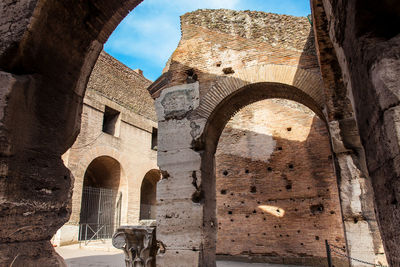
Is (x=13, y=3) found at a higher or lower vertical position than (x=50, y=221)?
higher

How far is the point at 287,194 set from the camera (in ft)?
25.5

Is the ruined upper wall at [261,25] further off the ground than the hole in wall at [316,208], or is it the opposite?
the ruined upper wall at [261,25]

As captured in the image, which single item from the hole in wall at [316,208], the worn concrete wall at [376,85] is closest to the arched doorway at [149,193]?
the hole in wall at [316,208]

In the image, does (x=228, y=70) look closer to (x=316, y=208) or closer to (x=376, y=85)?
(x=376, y=85)

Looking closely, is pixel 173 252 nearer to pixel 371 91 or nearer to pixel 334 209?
pixel 371 91

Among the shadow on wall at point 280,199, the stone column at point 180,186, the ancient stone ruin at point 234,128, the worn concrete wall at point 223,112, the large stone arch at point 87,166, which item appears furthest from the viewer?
the large stone arch at point 87,166

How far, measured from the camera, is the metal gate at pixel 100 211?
36.7 ft

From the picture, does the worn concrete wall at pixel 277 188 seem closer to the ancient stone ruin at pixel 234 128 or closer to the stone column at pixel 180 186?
the ancient stone ruin at pixel 234 128

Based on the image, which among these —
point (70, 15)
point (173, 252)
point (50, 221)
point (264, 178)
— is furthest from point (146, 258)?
point (264, 178)

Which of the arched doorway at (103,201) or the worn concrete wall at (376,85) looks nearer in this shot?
the worn concrete wall at (376,85)

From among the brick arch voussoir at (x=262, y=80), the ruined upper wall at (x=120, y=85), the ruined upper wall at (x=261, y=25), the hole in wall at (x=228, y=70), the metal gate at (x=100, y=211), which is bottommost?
the metal gate at (x=100, y=211)

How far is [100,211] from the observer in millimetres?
11461

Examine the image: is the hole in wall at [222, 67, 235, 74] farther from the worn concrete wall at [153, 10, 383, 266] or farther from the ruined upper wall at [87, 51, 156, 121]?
the ruined upper wall at [87, 51, 156, 121]

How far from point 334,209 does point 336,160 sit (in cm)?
256
